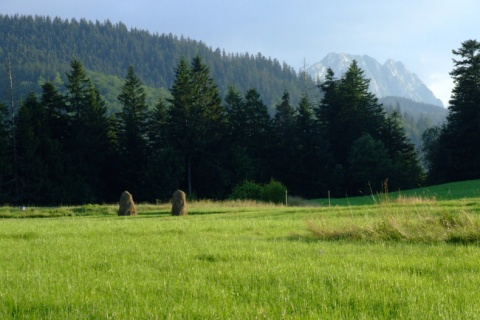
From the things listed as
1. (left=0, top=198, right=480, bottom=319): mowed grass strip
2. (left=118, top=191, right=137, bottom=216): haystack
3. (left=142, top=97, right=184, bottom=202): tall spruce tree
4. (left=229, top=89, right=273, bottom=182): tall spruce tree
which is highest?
(left=229, top=89, right=273, bottom=182): tall spruce tree

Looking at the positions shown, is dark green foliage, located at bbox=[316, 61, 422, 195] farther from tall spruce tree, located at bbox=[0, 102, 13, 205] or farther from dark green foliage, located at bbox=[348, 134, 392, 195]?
tall spruce tree, located at bbox=[0, 102, 13, 205]

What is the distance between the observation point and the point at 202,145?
6316 cm

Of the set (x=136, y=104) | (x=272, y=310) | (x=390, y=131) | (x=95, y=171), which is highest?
(x=136, y=104)

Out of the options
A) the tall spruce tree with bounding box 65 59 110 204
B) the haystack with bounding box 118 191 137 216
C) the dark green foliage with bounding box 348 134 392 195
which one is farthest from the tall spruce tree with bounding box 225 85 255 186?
the haystack with bounding box 118 191 137 216

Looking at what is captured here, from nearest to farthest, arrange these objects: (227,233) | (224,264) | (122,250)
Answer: (224,264), (122,250), (227,233)

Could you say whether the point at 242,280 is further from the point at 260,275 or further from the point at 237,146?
the point at 237,146

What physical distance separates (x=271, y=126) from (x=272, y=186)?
2656cm

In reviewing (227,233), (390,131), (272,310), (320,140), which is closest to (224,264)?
(272,310)

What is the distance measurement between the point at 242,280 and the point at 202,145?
56927 mm

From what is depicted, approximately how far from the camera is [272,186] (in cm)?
4456

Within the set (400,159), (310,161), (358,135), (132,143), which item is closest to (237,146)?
(310,161)

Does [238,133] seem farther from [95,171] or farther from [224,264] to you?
[224,264]

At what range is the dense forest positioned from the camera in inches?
2264

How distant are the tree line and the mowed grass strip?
49.1m
